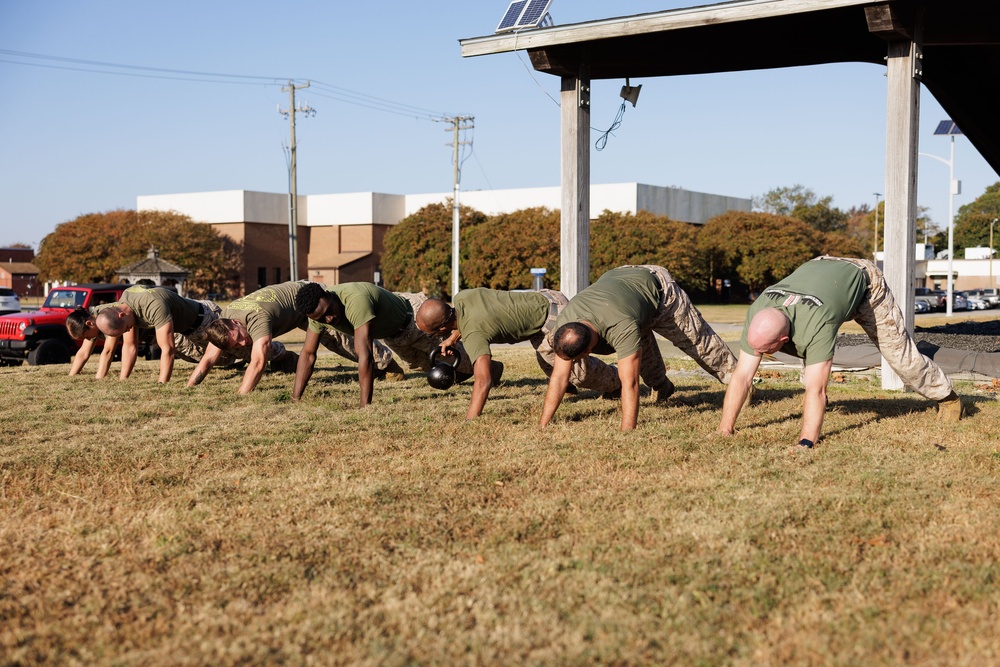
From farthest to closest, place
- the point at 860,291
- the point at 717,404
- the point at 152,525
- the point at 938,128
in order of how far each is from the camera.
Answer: the point at 938,128 → the point at 717,404 → the point at 860,291 → the point at 152,525

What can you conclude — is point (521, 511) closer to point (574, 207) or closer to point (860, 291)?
point (860, 291)

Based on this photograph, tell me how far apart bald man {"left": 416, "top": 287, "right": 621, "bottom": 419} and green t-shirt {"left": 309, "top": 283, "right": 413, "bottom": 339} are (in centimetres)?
102

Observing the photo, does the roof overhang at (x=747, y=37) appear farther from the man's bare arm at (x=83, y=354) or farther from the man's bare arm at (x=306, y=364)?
the man's bare arm at (x=83, y=354)

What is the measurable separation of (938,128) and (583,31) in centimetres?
2743

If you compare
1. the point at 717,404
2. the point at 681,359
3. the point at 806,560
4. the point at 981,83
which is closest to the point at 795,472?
the point at 806,560

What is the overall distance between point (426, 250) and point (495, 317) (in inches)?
2081

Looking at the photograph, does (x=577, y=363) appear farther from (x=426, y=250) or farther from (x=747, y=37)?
(x=426, y=250)

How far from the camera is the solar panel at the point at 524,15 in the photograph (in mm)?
12125

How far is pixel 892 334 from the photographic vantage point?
26.5ft

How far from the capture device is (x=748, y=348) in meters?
7.19

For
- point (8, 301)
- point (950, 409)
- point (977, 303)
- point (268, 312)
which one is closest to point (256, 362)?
point (268, 312)

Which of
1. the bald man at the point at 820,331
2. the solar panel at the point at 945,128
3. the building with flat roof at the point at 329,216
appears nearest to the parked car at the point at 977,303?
the building with flat roof at the point at 329,216

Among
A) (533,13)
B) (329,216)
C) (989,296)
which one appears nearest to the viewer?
(533,13)

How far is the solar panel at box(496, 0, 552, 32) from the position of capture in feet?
39.8
